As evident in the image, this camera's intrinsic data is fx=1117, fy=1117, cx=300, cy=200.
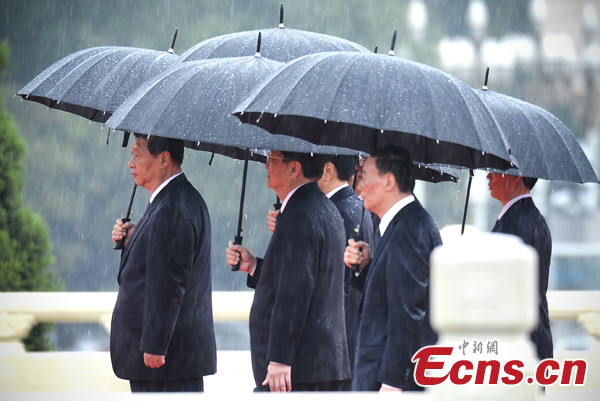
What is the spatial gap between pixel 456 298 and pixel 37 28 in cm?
1703

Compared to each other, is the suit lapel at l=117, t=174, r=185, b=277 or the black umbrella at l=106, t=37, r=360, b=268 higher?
the black umbrella at l=106, t=37, r=360, b=268

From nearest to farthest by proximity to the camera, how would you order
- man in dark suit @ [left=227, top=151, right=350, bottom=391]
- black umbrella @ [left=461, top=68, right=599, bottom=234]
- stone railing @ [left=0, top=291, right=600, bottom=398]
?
1. man in dark suit @ [left=227, top=151, right=350, bottom=391]
2. black umbrella @ [left=461, top=68, right=599, bottom=234]
3. stone railing @ [left=0, top=291, right=600, bottom=398]

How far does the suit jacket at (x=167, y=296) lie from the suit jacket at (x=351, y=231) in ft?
2.93

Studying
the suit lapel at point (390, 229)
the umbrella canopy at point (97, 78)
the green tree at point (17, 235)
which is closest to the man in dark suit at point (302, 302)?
the suit lapel at point (390, 229)

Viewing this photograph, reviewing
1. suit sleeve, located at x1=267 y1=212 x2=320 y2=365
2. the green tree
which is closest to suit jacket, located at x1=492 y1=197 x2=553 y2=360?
suit sleeve, located at x1=267 y1=212 x2=320 y2=365

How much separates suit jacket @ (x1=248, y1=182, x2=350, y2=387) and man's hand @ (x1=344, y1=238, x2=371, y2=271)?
0.27 ft

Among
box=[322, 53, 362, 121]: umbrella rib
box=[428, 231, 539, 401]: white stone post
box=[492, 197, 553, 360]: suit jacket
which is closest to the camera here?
box=[428, 231, 539, 401]: white stone post

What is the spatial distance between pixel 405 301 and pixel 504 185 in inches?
76.8

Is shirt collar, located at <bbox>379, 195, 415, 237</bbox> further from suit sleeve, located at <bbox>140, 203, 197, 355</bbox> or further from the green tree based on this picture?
the green tree

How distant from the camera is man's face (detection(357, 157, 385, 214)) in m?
→ 4.81

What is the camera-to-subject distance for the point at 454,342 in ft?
9.96

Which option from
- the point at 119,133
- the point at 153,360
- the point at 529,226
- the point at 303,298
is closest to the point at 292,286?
the point at 303,298

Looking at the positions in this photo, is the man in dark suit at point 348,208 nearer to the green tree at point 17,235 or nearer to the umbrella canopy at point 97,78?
the umbrella canopy at point 97,78

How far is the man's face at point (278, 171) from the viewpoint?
529cm
